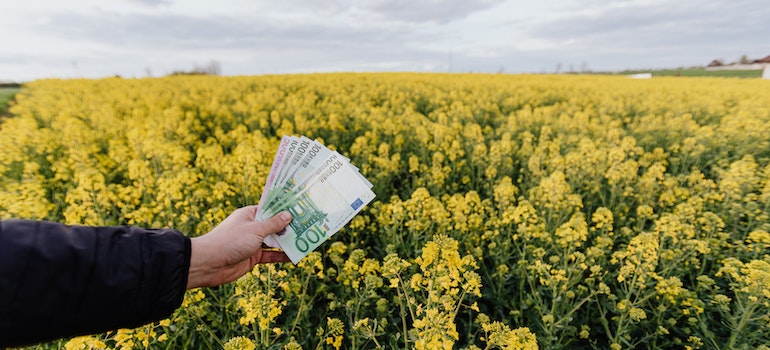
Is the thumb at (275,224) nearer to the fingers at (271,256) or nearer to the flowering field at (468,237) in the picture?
the fingers at (271,256)

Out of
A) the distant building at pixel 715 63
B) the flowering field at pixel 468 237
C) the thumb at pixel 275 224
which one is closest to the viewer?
the thumb at pixel 275 224

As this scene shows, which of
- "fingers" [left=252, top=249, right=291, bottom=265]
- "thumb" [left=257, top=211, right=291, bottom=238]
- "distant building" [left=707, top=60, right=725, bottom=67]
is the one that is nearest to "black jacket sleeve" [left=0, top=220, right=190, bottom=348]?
"thumb" [left=257, top=211, right=291, bottom=238]

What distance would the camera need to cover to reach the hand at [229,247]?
166 cm

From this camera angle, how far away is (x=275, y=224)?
6.49ft

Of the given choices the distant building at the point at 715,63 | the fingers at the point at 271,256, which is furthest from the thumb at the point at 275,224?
the distant building at the point at 715,63

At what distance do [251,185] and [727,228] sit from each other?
5.38 metres

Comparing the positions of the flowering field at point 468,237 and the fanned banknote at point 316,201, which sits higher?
the fanned banknote at point 316,201

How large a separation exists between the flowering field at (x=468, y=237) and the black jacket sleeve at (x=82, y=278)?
23.2 inches

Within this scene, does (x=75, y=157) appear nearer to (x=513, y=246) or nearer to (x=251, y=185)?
(x=251, y=185)

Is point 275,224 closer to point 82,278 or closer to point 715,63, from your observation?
point 82,278

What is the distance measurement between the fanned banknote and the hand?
0.08 metres

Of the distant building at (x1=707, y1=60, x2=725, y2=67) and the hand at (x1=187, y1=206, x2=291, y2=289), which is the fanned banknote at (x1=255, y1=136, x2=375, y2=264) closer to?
the hand at (x1=187, y1=206, x2=291, y2=289)

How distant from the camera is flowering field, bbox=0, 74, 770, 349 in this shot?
2404 millimetres

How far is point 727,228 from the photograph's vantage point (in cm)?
422
